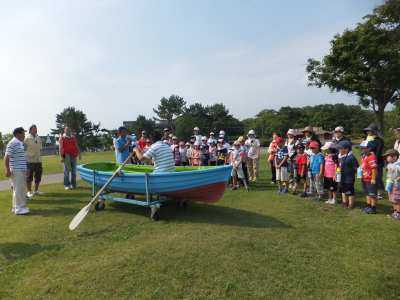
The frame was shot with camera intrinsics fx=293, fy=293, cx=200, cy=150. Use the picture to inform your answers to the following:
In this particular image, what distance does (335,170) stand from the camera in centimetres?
727

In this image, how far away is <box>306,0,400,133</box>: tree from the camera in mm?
17156

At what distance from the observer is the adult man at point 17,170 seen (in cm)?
677

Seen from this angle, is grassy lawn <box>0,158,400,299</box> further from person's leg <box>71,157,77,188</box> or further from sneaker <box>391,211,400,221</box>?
person's leg <box>71,157,77,188</box>

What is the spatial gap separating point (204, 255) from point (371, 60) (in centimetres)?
1836

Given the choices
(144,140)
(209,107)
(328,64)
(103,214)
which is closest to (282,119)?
(209,107)

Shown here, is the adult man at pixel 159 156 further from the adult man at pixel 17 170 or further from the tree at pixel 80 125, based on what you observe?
the tree at pixel 80 125

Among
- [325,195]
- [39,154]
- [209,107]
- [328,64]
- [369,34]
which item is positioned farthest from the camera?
[209,107]

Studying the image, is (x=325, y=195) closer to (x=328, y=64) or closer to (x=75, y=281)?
(x=75, y=281)

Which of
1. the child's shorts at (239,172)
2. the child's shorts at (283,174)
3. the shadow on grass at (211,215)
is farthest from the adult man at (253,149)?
the shadow on grass at (211,215)

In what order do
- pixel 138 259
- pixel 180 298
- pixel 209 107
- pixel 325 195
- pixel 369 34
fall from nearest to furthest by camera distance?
pixel 180 298
pixel 138 259
pixel 325 195
pixel 369 34
pixel 209 107

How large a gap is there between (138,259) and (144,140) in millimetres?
8593

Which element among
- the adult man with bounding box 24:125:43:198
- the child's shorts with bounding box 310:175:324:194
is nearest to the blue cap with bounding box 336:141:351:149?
the child's shorts with bounding box 310:175:324:194

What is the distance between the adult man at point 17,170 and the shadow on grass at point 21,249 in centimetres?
199

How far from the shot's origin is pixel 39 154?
890cm
